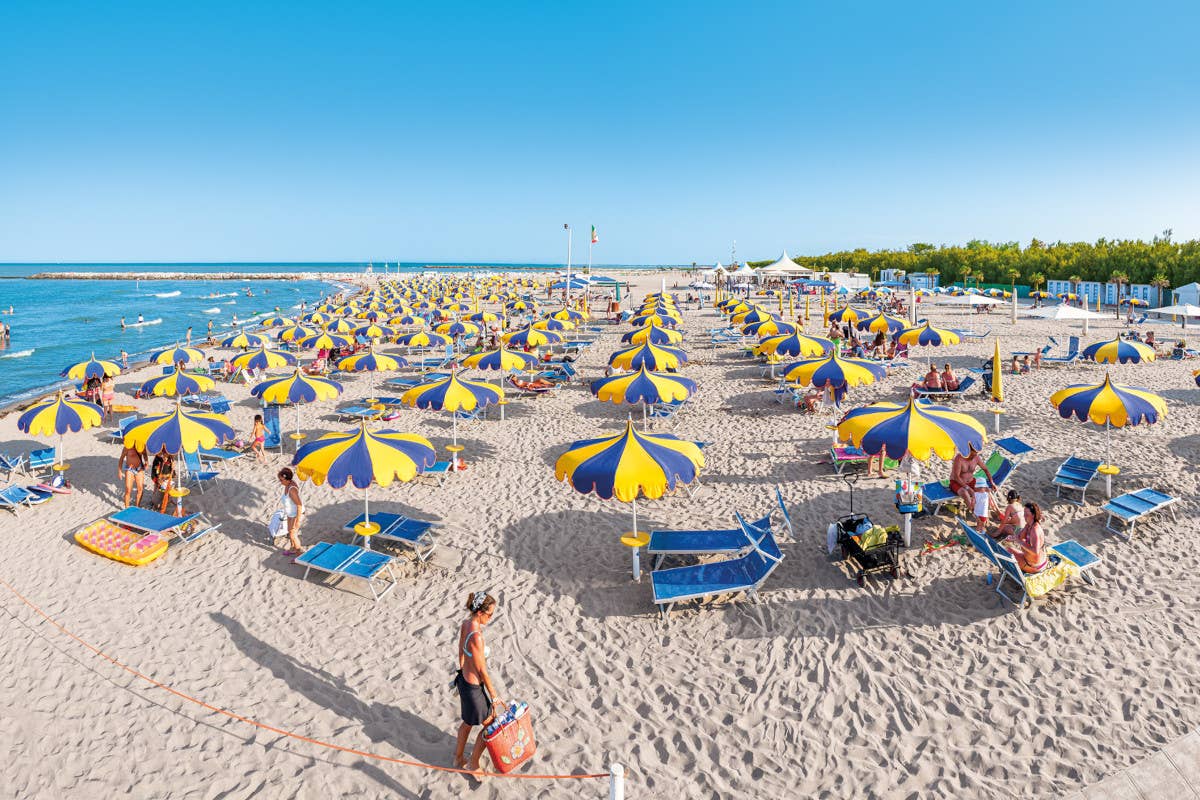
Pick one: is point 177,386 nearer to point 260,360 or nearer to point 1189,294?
point 260,360

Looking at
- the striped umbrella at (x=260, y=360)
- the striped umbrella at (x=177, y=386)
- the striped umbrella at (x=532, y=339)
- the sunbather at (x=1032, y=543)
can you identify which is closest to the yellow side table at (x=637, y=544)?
the sunbather at (x=1032, y=543)

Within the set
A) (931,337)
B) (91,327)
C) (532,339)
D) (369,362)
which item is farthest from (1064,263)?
(91,327)

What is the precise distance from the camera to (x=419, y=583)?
7.31 metres

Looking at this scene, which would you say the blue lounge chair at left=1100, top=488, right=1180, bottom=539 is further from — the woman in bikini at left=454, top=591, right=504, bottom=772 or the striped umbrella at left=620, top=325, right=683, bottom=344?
the striped umbrella at left=620, top=325, right=683, bottom=344

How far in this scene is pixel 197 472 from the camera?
1043cm

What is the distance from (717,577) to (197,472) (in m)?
8.97

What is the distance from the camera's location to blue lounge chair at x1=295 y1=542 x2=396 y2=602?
7009 millimetres

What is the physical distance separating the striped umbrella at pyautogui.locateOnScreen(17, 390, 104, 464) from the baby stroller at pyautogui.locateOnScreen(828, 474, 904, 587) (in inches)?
444

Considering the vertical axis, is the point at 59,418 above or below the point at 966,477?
above

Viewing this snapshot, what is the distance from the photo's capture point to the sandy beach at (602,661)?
4.65 m

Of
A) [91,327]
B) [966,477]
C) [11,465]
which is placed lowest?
[11,465]

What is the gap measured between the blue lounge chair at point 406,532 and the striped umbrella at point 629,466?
2265 millimetres

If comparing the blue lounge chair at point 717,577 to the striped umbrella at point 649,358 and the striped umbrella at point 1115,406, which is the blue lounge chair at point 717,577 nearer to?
the striped umbrella at point 1115,406

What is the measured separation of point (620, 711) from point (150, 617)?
5414 millimetres
